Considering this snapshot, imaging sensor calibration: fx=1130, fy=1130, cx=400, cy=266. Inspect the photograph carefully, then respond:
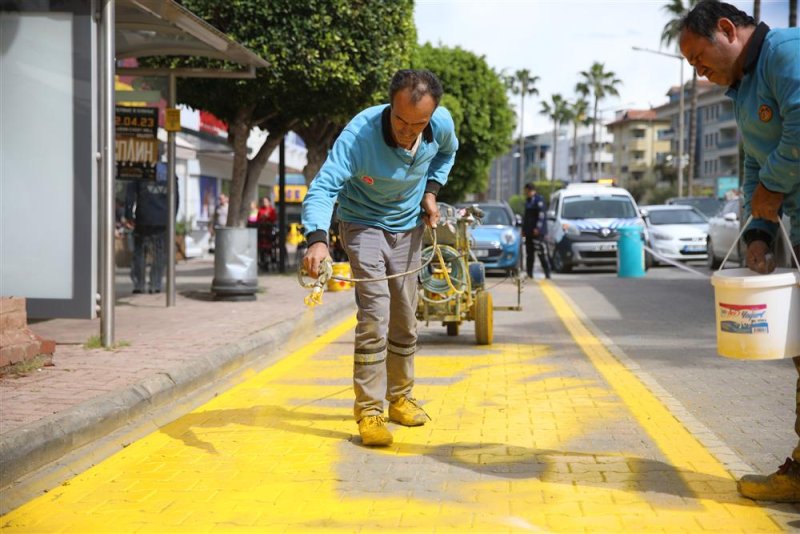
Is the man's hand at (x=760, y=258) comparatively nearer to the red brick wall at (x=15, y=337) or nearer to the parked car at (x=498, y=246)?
the red brick wall at (x=15, y=337)

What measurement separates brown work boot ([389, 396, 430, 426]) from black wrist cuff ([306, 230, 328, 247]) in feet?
4.63

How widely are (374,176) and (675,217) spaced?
2438cm

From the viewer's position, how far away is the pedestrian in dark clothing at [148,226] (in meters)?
16.2

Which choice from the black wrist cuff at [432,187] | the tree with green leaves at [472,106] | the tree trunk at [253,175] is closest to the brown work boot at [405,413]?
the black wrist cuff at [432,187]

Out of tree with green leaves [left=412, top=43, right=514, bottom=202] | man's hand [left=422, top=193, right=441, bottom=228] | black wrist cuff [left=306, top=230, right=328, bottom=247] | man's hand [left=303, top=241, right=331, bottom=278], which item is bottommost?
man's hand [left=303, top=241, right=331, bottom=278]

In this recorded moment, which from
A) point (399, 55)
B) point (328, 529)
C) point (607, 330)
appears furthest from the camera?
point (399, 55)

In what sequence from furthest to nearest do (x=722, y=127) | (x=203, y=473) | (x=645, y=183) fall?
(x=645, y=183) → (x=722, y=127) → (x=203, y=473)

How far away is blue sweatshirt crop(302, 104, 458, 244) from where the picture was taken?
5.70 meters

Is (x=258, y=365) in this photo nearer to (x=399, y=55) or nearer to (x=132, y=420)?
(x=132, y=420)

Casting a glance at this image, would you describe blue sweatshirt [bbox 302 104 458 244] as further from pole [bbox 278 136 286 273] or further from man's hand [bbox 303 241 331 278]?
pole [bbox 278 136 286 273]

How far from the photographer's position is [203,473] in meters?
5.46

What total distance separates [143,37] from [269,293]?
5.36 m

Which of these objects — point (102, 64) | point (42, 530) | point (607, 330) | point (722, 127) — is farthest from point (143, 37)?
point (722, 127)

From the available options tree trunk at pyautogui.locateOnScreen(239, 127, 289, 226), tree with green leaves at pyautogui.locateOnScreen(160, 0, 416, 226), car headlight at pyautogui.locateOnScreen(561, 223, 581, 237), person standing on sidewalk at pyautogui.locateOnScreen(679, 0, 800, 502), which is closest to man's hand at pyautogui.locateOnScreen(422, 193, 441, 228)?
person standing on sidewalk at pyautogui.locateOnScreen(679, 0, 800, 502)
